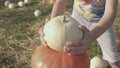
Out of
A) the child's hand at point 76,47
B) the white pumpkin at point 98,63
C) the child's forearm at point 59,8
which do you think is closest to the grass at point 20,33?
the white pumpkin at point 98,63

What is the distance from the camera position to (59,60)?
2602mm

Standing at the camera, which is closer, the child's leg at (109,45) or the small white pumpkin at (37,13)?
the child's leg at (109,45)

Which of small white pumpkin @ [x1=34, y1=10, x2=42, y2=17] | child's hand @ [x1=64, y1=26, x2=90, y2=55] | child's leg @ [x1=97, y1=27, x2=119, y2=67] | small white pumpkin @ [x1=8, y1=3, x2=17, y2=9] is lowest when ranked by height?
child's leg @ [x1=97, y1=27, x2=119, y2=67]

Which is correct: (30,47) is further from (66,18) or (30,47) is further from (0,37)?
(66,18)

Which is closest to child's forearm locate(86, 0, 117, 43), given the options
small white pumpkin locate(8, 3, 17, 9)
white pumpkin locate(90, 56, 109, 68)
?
white pumpkin locate(90, 56, 109, 68)

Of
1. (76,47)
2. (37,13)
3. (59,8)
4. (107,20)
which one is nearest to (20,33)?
(37,13)

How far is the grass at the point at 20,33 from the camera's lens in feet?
14.2

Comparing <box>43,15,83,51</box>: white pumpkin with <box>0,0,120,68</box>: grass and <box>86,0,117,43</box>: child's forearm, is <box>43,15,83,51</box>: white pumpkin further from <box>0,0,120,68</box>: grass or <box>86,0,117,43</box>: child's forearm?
<box>0,0,120,68</box>: grass

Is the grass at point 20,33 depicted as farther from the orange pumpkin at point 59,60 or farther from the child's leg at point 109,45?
the orange pumpkin at point 59,60

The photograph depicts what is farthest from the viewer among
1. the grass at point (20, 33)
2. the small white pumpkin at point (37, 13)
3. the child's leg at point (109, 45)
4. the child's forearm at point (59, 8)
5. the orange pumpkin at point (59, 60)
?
the small white pumpkin at point (37, 13)

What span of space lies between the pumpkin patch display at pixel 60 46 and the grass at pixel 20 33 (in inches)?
60.2

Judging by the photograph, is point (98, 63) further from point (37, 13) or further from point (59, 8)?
point (37, 13)

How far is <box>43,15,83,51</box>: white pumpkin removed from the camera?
2.53m

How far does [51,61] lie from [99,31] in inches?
17.7
